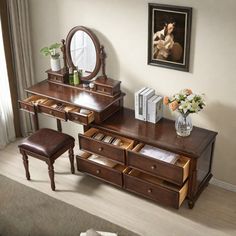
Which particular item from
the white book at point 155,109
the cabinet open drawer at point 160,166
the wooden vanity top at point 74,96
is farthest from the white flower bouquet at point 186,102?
the wooden vanity top at point 74,96

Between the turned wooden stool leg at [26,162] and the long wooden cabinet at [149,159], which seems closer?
the long wooden cabinet at [149,159]

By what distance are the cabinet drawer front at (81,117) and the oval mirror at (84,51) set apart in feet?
1.48

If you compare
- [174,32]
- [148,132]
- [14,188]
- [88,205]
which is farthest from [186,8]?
[14,188]

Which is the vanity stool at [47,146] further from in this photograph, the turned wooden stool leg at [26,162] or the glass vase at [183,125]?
the glass vase at [183,125]

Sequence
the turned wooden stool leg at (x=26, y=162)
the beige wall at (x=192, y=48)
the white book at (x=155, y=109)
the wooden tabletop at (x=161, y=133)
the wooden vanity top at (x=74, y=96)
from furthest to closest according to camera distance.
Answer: the turned wooden stool leg at (x=26, y=162), the wooden vanity top at (x=74, y=96), the white book at (x=155, y=109), the wooden tabletop at (x=161, y=133), the beige wall at (x=192, y=48)

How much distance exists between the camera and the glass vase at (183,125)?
3258 millimetres

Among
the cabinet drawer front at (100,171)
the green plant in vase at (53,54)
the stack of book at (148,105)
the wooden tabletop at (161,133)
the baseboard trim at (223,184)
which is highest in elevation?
the green plant in vase at (53,54)

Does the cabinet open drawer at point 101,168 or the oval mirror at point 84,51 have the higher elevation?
the oval mirror at point 84,51

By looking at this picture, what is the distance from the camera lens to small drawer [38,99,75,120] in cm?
354

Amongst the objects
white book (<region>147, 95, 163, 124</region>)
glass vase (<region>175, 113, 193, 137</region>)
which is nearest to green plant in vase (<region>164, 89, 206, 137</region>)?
glass vase (<region>175, 113, 193, 137</region>)

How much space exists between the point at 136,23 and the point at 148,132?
2.90 feet

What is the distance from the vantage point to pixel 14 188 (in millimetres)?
3652

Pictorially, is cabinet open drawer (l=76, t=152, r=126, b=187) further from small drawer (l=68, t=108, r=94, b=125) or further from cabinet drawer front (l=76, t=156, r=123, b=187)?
small drawer (l=68, t=108, r=94, b=125)

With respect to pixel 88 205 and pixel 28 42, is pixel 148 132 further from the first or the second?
pixel 28 42
